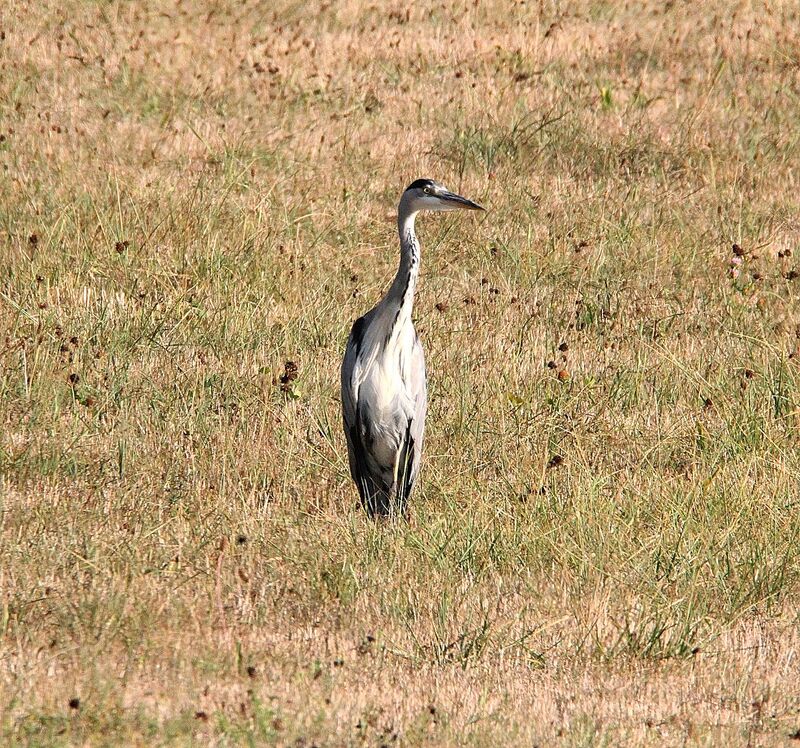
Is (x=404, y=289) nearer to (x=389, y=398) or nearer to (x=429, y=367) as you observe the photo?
(x=389, y=398)

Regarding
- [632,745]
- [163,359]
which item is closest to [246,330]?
[163,359]

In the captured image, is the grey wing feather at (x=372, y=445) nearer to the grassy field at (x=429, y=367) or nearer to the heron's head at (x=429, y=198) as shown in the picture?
the grassy field at (x=429, y=367)

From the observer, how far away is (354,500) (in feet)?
21.0

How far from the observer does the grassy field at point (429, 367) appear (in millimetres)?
4633

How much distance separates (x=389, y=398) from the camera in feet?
20.5

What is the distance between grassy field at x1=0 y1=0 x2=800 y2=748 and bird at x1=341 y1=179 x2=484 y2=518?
0.70 feet

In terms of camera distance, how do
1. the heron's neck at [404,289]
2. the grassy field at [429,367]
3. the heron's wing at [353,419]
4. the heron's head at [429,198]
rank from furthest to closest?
the heron's head at [429,198] < the heron's wing at [353,419] < the heron's neck at [404,289] < the grassy field at [429,367]

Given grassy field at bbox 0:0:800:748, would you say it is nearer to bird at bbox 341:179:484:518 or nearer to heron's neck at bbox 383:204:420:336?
bird at bbox 341:179:484:518

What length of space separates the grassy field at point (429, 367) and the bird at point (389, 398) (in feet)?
0.70

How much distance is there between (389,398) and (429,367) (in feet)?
5.16

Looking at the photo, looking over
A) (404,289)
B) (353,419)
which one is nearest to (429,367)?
(353,419)

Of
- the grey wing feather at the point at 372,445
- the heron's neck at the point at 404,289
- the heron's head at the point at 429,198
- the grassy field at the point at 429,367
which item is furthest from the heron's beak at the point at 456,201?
the grassy field at the point at 429,367

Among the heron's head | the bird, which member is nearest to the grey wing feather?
the bird

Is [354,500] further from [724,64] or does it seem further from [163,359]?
[724,64]
